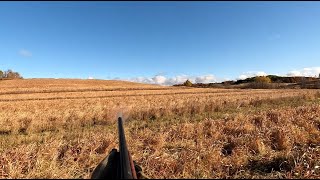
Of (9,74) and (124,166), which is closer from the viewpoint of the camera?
(124,166)

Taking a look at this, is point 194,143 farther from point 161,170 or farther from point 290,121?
point 290,121

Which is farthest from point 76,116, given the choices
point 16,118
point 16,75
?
point 16,75

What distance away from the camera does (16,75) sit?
154 meters

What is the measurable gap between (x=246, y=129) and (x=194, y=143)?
7.31 feet

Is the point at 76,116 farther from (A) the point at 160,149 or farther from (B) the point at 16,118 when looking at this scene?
(A) the point at 160,149

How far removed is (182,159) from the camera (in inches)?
250

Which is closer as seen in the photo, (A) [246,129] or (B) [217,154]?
(B) [217,154]

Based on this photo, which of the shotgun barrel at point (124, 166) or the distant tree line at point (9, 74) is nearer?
the shotgun barrel at point (124, 166)

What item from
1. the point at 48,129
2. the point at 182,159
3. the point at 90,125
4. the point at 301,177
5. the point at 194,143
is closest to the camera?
the point at 301,177

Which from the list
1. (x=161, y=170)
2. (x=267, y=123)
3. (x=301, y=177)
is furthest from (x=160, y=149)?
(x=267, y=123)

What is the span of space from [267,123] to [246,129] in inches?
67.3

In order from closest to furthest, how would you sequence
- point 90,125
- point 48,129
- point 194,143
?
1. point 194,143
2. point 48,129
3. point 90,125

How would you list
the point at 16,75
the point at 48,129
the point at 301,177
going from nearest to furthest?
the point at 301,177, the point at 48,129, the point at 16,75

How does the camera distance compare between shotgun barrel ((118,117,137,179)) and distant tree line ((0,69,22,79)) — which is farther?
distant tree line ((0,69,22,79))
